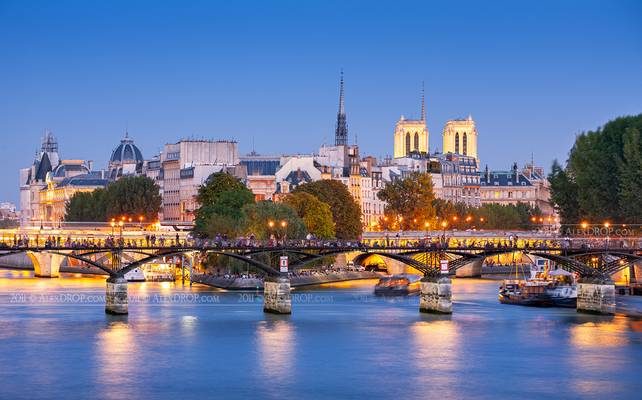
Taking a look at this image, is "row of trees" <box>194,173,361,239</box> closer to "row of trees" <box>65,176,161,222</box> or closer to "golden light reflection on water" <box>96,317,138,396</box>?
"row of trees" <box>65,176,161,222</box>

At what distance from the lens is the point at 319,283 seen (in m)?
110

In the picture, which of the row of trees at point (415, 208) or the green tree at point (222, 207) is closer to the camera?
the green tree at point (222, 207)

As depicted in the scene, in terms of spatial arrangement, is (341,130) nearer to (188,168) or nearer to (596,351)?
(188,168)

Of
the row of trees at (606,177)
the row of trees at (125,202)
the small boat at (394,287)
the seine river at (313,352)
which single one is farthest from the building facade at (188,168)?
the seine river at (313,352)

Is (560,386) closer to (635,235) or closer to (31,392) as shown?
(31,392)

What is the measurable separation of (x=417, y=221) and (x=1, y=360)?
9165 centimetres

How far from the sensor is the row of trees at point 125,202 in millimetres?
A: 150125

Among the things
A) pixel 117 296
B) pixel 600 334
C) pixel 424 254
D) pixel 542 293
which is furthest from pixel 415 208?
pixel 600 334

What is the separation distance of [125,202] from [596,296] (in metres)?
79.1

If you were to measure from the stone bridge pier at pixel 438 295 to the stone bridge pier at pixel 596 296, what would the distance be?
24.0 feet

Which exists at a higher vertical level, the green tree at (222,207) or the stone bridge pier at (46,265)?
the green tree at (222,207)

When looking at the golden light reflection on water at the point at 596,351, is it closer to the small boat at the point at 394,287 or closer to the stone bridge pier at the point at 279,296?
the stone bridge pier at the point at 279,296

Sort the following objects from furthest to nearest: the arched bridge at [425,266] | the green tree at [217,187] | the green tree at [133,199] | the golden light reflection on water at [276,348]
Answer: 1. the green tree at [133,199]
2. the green tree at [217,187]
3. the arched bridge at [425,266]
4. the golden light reflection on water at [276,348]

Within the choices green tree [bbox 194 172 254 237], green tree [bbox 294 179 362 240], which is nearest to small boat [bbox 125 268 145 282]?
green tree [bbox 194 172 254 237]
